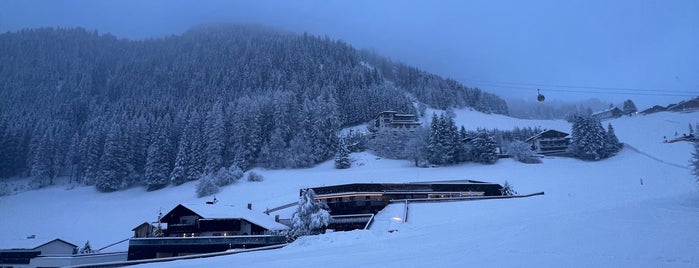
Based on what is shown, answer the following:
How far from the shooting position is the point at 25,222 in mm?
56344

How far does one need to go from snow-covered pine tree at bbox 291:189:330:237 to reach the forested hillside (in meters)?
36.8

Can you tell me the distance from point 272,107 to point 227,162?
17.4 meters

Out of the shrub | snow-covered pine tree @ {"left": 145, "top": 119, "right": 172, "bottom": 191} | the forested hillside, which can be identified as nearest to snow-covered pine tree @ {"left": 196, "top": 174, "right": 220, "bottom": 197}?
the shrub

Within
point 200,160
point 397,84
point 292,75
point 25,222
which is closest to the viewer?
point 25,222

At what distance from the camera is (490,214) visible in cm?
2723

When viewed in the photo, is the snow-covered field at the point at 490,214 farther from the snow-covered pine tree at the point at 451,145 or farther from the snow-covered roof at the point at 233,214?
the snow-covered roof at the point at 233,214

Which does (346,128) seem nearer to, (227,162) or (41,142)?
(227,162)

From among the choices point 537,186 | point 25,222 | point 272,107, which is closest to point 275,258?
point 537,186

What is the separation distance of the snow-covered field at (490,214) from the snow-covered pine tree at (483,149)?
204 centimetres

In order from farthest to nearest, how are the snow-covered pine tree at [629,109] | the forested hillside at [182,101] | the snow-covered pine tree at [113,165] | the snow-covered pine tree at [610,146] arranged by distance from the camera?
the snow-covered pine tree at [629,109] → the forested hillside at [182,101] → the snow-covered pine tree at [113,165] → the snow-covered pine tree at [610,146]

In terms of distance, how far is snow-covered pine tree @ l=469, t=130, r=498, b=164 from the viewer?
66.8m

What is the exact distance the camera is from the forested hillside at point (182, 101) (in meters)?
75.0

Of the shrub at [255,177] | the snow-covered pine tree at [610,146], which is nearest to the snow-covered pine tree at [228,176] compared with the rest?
the shrub at [255,177]

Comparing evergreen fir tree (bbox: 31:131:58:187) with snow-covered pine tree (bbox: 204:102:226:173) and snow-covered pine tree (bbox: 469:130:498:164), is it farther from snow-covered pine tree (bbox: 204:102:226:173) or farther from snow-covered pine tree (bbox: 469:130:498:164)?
snow-covered pine tree (bbox: 469:130:498:164)
